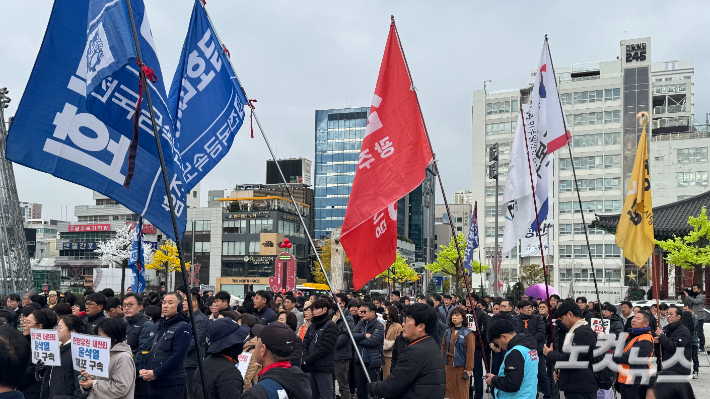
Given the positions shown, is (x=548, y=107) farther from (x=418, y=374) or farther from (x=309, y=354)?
(x=418, y=374)

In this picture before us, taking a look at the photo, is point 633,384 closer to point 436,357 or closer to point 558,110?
point 436,357

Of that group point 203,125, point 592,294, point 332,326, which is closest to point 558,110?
point 332,326

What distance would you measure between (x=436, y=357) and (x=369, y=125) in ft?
12.5

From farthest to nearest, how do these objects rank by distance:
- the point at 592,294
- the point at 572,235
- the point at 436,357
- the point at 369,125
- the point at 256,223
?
the point at 256,223 < the point at 572,235 < the point at 592,294 < the point at 369,125 < the point at 436,357

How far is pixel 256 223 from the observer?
8012 centimetres

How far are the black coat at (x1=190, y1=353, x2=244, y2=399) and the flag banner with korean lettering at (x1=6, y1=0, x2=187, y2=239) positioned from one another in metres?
1.29

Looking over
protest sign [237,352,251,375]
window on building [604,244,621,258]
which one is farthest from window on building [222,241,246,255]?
protest sign [237,352,251,375]

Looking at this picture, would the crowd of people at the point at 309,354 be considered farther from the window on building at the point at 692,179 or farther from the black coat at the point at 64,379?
the window on building at the point at 692,179

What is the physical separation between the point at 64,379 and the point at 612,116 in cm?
7575

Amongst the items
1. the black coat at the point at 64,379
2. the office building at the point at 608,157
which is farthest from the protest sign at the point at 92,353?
the office building at the point at 608,157

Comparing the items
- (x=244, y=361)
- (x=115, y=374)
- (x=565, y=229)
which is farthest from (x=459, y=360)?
(x=565, y=229)

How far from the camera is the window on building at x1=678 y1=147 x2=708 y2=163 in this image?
229ft

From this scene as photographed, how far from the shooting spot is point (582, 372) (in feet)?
26.3

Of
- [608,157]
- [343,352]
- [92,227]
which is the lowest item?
[343,352]
